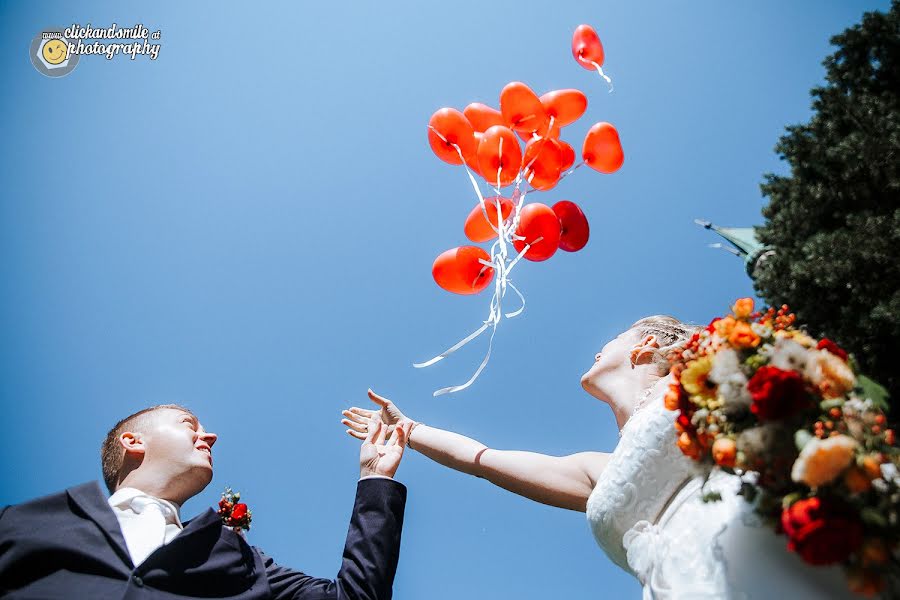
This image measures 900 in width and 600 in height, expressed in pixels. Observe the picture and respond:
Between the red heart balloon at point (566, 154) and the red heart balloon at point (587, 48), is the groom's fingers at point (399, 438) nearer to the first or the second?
the red heart balloon at point (566, 154)

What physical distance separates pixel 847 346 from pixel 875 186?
1807 millimetres

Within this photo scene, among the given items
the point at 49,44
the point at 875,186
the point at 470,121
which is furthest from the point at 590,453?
the point at 49,44

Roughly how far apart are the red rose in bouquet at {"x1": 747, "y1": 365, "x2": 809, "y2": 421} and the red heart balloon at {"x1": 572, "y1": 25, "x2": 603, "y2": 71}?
3.83 metres

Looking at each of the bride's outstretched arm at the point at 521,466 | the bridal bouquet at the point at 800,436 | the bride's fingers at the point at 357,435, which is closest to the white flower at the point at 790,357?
the bridal bouquet at the point at 800,436

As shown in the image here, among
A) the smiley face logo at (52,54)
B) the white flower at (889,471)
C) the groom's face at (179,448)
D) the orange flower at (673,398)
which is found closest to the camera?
the white flower at (889,471)

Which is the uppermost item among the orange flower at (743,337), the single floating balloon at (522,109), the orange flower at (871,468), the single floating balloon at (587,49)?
the single floating balloon at (587,49)

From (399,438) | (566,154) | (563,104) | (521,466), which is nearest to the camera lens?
(521,466)

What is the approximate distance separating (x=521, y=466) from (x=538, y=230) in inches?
66.9

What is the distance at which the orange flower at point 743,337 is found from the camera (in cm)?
188

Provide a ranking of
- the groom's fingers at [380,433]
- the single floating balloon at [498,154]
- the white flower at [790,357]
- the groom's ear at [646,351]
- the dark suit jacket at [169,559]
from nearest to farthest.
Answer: the white flower at [790,357], the dark suit jacket at [169,559], the groom's ear at [646,351], the groom's fingers at [380,433], the single floating balloon at [498,154]

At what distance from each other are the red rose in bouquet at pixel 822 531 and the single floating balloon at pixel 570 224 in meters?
3.02

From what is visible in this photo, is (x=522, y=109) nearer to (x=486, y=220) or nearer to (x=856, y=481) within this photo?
(x=486, y=220)

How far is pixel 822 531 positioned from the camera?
4.86 ft

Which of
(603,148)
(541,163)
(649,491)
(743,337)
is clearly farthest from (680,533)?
(603,148)
